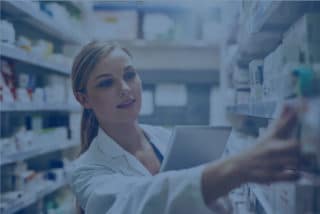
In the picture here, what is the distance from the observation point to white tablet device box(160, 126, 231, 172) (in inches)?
36.4

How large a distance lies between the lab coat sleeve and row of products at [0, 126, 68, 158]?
1.27 meters

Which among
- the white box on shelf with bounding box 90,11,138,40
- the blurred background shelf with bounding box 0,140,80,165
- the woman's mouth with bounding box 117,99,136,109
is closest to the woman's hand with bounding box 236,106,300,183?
the woman's mouth with bounding box 117,99,136,109

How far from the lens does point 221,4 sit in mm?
3389

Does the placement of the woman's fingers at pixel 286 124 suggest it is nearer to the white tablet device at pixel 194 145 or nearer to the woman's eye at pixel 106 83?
the white tablet device at pixel 194 145

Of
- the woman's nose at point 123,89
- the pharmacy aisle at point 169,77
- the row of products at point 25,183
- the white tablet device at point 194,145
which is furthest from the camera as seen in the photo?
the row of products at point 25,183

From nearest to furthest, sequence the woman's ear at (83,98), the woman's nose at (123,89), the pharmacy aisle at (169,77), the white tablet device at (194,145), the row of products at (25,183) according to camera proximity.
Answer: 1. the pharmacy aisle at (169,77)
2. the white tablet device at (194,145)
3. the woman's nose at (123,89)
4. the woman's ear at (83,98)
5. the row of products at (25,183)

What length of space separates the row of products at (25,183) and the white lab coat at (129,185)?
3.69ft

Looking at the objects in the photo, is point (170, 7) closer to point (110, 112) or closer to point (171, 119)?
point (171, 119)

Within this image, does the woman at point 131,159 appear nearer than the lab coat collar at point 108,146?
Yes

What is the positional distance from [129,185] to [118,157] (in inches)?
11.9

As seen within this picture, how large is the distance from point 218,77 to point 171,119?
1.91ft

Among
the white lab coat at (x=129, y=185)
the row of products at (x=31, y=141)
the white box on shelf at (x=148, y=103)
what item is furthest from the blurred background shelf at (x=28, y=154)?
the white lab coat at (x=129, y=185)

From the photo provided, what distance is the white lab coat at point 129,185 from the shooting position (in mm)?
695

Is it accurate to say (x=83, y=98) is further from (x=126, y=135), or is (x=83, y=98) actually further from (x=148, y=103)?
(x=148, y=103)
